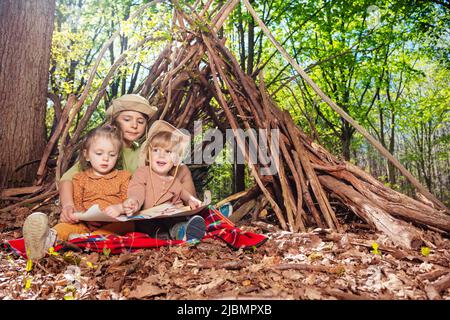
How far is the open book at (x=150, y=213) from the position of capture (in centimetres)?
223

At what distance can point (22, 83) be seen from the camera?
3.70 m

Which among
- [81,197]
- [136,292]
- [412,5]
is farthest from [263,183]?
[412,5]

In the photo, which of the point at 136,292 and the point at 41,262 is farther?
the point at 41,262

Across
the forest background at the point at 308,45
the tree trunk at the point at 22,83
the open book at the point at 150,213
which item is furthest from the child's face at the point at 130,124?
the forest background at the point at 308,45

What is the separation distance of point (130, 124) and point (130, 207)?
2.54 feet

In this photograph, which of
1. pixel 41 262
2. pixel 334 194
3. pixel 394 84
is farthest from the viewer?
pixel 394 84

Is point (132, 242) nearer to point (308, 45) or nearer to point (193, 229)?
point (193, 229)

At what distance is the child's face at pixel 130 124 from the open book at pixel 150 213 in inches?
26.6

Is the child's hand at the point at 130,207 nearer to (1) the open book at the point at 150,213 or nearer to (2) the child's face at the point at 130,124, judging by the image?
(1) the open book at the point at 150,213

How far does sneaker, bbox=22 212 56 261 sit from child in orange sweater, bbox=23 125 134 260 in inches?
8.5

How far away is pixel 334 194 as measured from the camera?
3006 mm

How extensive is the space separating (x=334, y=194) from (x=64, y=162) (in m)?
2.55
